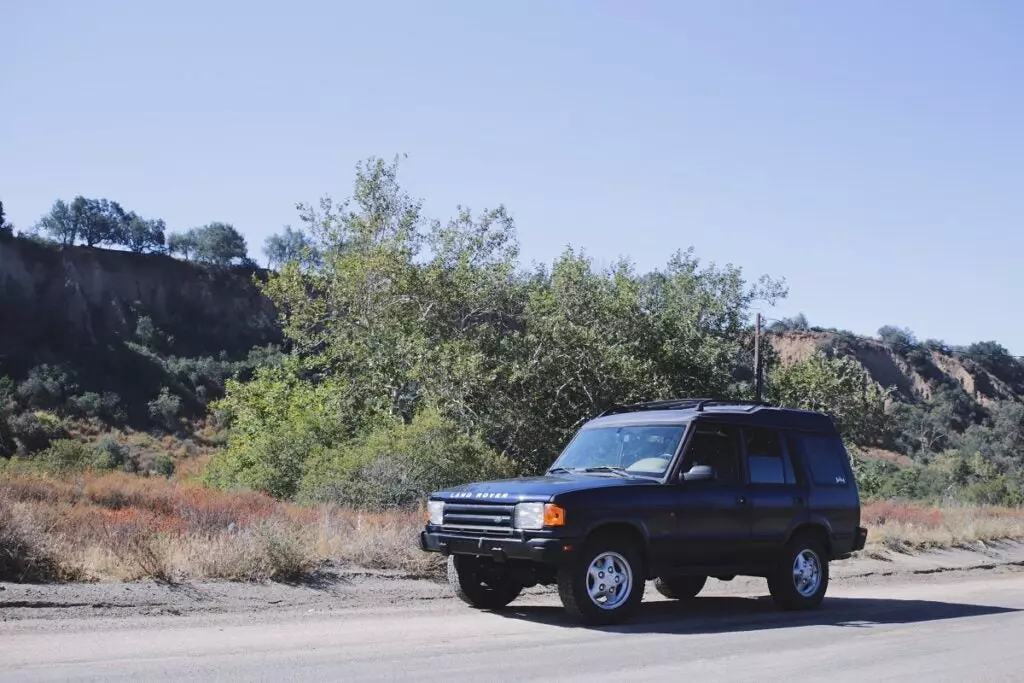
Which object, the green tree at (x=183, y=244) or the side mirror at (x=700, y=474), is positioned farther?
the green tree at (x=183, y=244)

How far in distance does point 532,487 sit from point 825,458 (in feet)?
14.1

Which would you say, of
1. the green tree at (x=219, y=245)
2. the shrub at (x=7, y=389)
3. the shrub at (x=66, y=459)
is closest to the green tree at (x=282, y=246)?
the green tree at (x=219, y=245)

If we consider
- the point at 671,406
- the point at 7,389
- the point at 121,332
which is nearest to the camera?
the point at 671,406

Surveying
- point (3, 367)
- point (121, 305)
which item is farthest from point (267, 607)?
point (121, 305)

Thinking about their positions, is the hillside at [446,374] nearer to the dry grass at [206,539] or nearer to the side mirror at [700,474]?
the dry grass at [206,539]

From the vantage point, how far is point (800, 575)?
11695mm

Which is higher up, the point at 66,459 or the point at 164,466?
the point at 66,459

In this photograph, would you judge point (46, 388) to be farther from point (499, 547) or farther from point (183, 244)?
point (499, 547)

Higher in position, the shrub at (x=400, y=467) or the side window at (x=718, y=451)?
the side window at (x=718, y=451)

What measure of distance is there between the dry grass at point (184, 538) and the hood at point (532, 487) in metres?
2.65

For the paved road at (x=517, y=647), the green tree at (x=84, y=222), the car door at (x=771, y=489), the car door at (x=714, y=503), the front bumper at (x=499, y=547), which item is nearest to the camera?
the paved road at (x=517, y=647)

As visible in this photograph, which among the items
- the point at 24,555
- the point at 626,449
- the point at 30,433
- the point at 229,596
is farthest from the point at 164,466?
the point at 626,449

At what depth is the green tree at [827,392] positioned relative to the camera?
40.2 metres

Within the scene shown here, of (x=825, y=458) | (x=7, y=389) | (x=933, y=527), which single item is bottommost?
(x=933, y=527)
